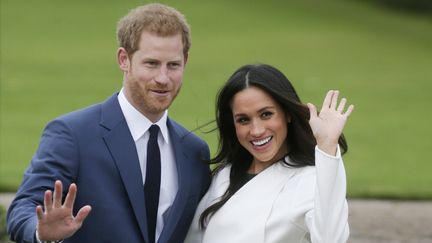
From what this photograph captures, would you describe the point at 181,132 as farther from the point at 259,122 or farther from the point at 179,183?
the point at 259,122

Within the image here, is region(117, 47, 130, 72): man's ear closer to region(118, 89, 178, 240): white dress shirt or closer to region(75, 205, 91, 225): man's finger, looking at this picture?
region(118, 89, 178, 240): white dress shirt

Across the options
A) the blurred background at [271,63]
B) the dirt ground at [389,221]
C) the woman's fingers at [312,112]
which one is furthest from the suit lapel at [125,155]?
the dirt ground at [389,221]

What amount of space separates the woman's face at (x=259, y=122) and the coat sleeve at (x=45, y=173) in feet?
2.48

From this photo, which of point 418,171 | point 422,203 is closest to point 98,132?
point 422,203

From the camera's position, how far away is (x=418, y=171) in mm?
11312

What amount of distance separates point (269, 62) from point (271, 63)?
27 centimetres

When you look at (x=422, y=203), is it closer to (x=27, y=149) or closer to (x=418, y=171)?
(x=418, y=171)

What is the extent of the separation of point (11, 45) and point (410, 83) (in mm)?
Answer: 8201

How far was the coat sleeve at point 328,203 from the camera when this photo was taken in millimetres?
3881

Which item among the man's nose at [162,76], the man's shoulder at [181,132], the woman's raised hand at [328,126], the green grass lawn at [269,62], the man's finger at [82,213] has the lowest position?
the green grass lawn at [269,62]

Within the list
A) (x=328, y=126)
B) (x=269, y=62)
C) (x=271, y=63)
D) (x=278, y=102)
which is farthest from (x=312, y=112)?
(x=269, y=62)

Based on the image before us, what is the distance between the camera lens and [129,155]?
4125 mm

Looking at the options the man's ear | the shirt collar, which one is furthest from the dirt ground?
the man's ear

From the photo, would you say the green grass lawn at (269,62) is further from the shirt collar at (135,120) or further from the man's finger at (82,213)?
the man's finger at (82,213)
